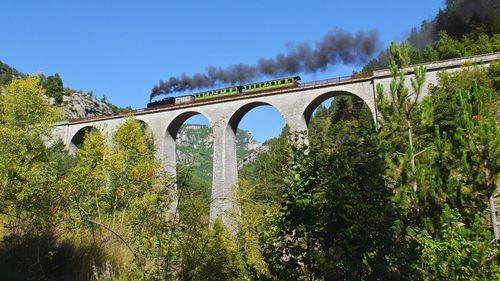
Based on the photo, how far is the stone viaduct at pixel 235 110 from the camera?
957 inches

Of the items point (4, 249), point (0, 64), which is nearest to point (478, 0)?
point (4, 249)

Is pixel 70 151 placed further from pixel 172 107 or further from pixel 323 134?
pixel 323 134

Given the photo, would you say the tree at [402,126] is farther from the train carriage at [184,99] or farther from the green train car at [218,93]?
the train carriage at [184,99]

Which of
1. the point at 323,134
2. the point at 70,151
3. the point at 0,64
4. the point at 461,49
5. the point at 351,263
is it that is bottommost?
the point at 351,263

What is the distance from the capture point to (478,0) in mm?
44562

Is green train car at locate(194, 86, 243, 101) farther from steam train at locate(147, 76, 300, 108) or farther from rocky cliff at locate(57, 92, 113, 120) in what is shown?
rocky cliff at locate(57, 92, 113, 120)

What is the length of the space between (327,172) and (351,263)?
0.96 metres

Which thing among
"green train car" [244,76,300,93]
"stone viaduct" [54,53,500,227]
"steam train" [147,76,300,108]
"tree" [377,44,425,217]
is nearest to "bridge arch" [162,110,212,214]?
"stone viaduct" [54,53,500,227]

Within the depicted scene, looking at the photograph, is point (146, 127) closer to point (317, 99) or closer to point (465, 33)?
point (317, 99)

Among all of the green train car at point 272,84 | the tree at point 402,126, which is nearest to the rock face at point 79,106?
the green train car at point 272,84

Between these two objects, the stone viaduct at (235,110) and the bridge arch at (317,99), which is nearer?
the stone viaduct at (235,110)

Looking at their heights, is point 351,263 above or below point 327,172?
below

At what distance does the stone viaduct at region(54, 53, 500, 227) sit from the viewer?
957 inches

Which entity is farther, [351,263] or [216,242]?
[216,242]
